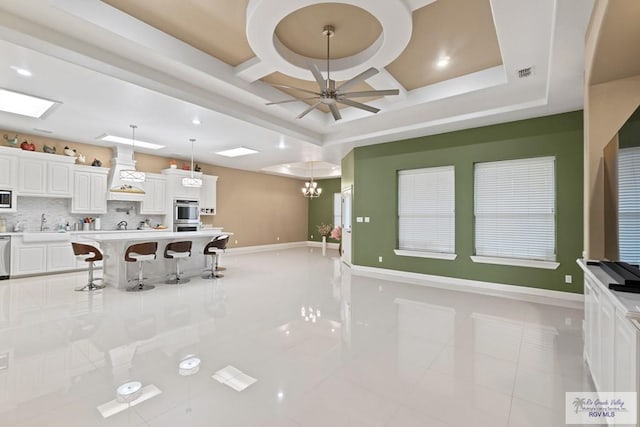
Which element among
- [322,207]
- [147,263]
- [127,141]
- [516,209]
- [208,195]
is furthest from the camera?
[322,207]

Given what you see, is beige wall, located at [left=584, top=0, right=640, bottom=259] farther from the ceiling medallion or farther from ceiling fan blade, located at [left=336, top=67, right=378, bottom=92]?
ceiling fan blade, located at [left=336, top=67, right=378, bottom=92]

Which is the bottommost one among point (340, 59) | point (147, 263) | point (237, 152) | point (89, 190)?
point (147, 263)

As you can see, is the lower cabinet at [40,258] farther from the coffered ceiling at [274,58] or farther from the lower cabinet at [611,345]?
the lower cabinet at [611,345]

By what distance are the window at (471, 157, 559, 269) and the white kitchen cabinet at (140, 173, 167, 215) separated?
7786 mm

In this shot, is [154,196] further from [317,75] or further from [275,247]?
[317,75]

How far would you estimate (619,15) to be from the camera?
1.92 metres

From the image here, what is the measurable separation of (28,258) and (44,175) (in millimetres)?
1744

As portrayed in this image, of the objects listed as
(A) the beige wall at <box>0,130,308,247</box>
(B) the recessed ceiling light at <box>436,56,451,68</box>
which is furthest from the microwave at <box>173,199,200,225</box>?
(B) the recessed ceiling light at <box>436,56,451,68</box>

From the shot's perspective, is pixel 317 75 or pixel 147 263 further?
pixel 147 263

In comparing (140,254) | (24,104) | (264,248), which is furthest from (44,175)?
(264,248)

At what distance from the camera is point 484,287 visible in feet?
17.5

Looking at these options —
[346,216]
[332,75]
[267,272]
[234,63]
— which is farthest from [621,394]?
[346,216]

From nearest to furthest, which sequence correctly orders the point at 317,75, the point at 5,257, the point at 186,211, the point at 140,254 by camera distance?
the point at 317,75 < the point at 140,254 < the point at 5,257 < the point at 186,211

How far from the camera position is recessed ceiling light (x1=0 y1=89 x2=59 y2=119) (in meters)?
4.25
